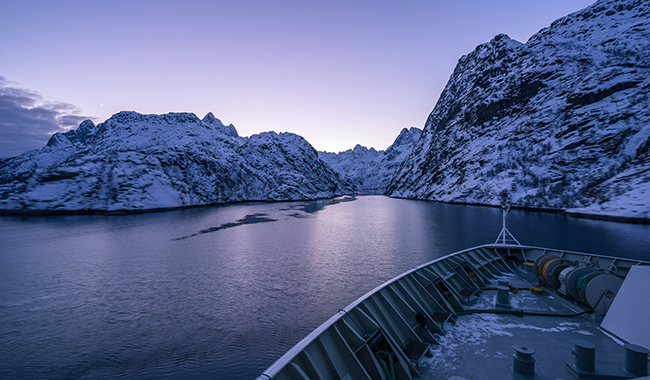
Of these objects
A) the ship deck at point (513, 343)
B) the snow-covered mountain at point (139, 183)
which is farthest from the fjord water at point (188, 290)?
the snow-covered mountain at point (139, 183)

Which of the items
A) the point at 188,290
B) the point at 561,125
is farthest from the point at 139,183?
the point at 561,125

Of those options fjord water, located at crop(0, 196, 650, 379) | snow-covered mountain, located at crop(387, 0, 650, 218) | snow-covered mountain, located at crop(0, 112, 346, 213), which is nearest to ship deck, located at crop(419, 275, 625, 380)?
fjord water, located at crop(0, 196, 650, 379)

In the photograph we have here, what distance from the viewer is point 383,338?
732 cm

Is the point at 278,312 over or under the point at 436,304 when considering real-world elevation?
under

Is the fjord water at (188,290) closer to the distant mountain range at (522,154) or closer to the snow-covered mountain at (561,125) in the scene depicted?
the snow-covered mountain at (561,125)

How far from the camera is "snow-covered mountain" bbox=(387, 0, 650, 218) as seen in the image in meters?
72.2

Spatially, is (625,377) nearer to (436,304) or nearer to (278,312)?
(436,304)

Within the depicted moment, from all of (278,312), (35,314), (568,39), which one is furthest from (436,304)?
(568,39)

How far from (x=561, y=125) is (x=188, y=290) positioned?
117m

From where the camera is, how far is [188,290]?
2125 cm

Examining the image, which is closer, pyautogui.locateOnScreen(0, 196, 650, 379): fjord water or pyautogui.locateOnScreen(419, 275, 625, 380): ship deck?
pyautogui.locateOnScreen(419, 275, 625, 380): ship deck

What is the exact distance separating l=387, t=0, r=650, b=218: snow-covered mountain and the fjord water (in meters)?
34.1

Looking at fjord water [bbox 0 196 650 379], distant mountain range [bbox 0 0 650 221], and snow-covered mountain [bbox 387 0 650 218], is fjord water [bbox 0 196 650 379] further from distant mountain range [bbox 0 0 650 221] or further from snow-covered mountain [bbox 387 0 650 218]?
distant mountain range [bbox 0 0 650 221]

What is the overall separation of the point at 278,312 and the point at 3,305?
18031 mm
